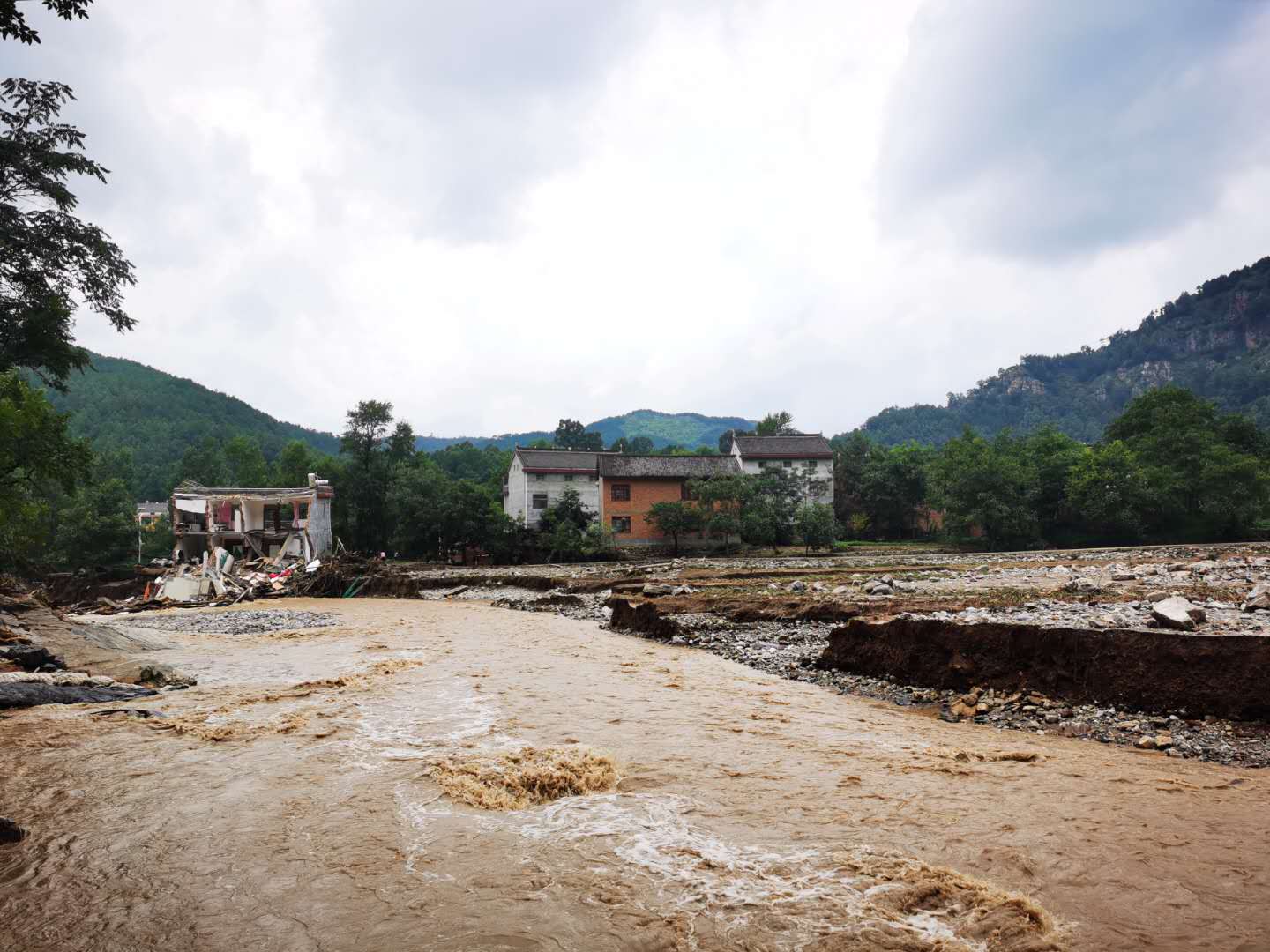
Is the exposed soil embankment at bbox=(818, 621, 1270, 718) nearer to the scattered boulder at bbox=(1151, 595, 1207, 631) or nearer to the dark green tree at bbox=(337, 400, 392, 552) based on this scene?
the scattered boulder at bbox=(1151, 595, 1207, 631)

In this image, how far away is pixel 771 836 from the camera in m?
4.59

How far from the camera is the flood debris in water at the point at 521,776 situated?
5.49 metres

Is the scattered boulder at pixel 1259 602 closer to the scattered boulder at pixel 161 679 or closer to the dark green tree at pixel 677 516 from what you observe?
the scattered boulder at pixel 161 679

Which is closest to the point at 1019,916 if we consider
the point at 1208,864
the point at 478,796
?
the point at 1208,864

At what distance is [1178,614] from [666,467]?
130 feet

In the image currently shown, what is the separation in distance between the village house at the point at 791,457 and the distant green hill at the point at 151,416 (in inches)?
3094

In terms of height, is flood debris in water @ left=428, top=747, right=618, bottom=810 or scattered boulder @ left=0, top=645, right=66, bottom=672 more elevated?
scattered boulder @ left=0, top=645, right=66, bottom=672

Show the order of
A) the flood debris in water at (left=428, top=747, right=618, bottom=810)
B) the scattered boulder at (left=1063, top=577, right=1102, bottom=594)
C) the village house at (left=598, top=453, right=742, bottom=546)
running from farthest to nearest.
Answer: the village house at (left=598, top=453, right=742, bottom=546), the scattered boulder at (left=1063, top=577, right=1102, bottom=594), the flood debris in water at (left=428, top=747, right=618, bottom=810)

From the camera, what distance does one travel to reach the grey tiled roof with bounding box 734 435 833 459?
50.3 m

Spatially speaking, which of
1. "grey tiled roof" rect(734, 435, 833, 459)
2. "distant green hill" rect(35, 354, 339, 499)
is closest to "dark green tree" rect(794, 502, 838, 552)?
"grey tiled roof" rect(734, 435, 833, 459)

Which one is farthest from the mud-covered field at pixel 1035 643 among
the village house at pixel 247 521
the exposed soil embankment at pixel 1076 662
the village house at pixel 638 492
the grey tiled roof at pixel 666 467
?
the village house at pixel 247 521

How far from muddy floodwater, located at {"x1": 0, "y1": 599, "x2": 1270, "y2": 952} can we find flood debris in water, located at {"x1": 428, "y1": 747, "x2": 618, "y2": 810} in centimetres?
3

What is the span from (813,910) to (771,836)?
101 cm

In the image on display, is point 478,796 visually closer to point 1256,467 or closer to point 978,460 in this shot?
point 978,460
